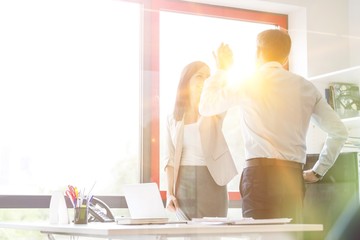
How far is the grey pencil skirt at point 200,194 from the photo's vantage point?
287cm

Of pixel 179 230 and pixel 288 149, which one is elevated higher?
pixel 288 149

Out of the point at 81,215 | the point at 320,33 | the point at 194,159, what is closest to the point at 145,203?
the point at 81,215

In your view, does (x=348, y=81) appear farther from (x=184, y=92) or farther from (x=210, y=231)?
(x=210, y=231)

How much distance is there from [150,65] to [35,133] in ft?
2.84

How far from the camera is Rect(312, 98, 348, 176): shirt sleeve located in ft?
7.99

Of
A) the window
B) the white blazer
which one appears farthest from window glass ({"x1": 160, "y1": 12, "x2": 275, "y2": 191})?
the white blazer

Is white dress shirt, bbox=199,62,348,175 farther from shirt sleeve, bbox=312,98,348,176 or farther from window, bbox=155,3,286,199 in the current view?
window, bbox=155,3,286,199

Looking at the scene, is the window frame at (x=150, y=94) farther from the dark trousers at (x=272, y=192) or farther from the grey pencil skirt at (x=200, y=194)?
the dark trousers at (x=272, y=192)

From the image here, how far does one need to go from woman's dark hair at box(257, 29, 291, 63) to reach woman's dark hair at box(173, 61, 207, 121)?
0.76 metres

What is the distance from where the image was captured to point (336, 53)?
4.14 meters

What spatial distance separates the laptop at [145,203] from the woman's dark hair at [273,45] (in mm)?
702

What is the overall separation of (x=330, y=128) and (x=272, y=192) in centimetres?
44

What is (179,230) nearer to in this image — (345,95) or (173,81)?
(173,81)

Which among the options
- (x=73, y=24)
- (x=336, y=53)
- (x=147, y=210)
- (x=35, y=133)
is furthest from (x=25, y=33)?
(x=336, y=53)
